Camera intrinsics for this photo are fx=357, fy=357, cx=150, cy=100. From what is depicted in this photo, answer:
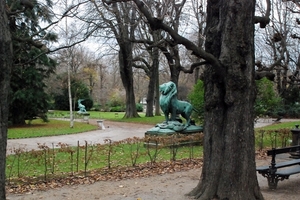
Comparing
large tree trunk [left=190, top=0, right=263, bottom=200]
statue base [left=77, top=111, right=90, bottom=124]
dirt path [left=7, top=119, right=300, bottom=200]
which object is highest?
large tree trunk [left=190, top=0, right=263, bottom=200]

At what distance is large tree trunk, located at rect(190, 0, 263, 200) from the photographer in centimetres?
621

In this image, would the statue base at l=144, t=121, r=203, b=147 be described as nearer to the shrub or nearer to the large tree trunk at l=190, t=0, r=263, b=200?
the shrub

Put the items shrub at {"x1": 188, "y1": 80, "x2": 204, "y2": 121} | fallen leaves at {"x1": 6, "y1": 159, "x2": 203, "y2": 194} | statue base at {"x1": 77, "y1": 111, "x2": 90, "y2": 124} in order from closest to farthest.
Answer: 1. fallen leaves at {"x1": 6, "y1": 159, "x2": 203, "y2": 194}
2. shrub at {"x1": 188, "y1": 80, "x2": 204, "y2": 121}
3. statue base at {"x1": 77, "y1": 111, "x2": 90, "y2": 124}

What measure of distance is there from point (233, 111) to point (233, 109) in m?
0.04

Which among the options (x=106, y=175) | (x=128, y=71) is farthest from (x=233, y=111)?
(x=128, y=71)

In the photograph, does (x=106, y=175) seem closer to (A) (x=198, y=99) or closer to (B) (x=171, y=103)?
(B) (x=171, y=103)

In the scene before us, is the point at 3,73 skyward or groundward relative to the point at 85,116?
skyward

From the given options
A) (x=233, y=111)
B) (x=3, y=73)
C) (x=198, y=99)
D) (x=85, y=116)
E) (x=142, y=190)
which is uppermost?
(x=3, y=73)

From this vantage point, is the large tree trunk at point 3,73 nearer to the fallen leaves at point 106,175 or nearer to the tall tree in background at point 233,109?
the tall tree in background at point 233,109

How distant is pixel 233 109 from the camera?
625 centimetres

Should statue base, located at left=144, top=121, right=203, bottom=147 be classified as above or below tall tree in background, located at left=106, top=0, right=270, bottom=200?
below

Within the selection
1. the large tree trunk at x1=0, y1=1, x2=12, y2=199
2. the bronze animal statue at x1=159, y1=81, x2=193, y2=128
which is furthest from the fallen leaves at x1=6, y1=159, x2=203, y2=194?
the bronze animal statue at x1=159, y1=81, x2=193, y2=128

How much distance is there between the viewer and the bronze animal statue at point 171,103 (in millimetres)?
15555

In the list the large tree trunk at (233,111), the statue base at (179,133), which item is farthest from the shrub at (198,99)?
the large tree trunk at (233,111)
